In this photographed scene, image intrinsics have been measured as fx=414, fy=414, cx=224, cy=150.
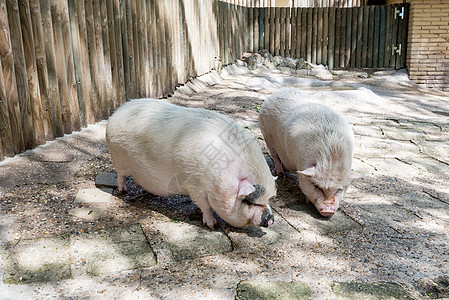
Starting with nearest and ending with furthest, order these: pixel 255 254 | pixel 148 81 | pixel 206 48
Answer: pixel 255 254, pixel 148 81, pixel 206 48

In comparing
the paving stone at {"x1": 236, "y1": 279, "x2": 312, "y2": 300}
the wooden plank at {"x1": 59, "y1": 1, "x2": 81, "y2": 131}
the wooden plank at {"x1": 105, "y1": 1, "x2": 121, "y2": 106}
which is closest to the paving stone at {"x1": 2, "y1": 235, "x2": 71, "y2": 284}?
the paving stone at {"x1": 236, "y1": 279, "x2": 312, "y2": 300}

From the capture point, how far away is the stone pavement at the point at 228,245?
2.72 meters

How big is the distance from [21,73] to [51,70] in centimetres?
48

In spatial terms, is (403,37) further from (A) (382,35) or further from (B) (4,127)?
(B) (4,127)

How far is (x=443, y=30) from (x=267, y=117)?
942 cm

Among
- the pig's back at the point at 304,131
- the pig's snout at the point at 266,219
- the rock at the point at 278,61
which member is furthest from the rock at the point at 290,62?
the pig's snout at the point at 266,219

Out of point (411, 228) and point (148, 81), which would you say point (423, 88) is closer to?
point (148, 81)

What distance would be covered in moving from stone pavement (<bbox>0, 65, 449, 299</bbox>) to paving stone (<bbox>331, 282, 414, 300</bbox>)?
1cm

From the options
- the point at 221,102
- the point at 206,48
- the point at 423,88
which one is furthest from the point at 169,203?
the point at 423,88

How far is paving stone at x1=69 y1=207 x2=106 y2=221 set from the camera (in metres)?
3.55

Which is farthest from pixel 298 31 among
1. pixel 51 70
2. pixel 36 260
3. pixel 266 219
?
pixel 36 260

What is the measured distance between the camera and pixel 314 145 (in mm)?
3840

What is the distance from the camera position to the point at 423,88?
471 inches

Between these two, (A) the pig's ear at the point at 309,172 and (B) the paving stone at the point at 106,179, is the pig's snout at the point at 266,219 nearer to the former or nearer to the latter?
(A) the pig's ear at the point at 309,172
